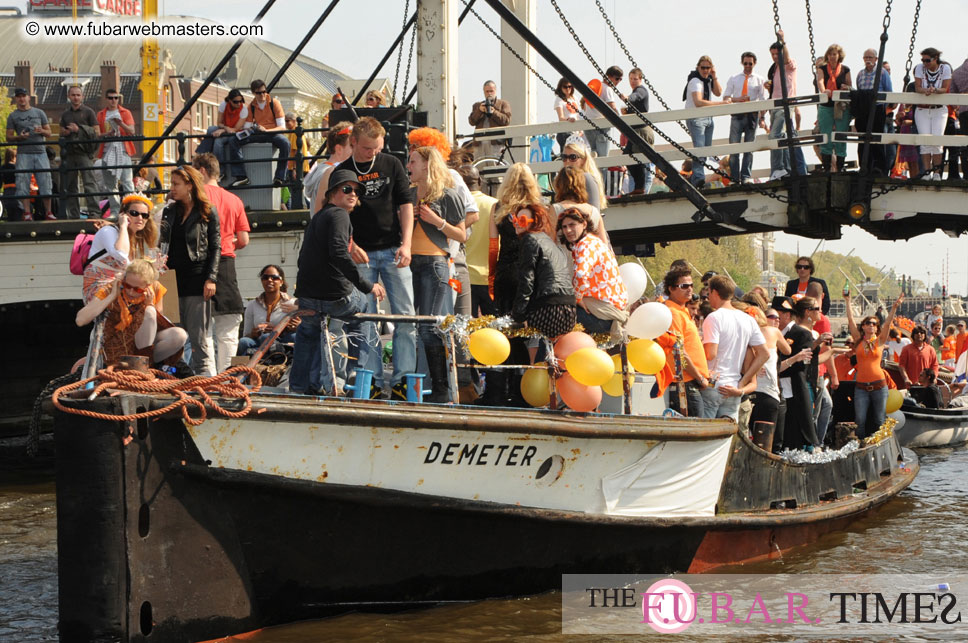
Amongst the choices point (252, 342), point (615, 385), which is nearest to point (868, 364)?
point (615, 385)

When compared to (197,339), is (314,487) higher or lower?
lower

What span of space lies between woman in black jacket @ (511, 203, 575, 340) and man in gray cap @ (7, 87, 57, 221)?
7459mm

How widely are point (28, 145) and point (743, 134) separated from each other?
8495mm

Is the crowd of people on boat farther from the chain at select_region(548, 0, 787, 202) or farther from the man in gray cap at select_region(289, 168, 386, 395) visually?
the chain at select_region(548, 0, 787, 202)

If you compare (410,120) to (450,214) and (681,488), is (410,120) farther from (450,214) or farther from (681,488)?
(681,488)

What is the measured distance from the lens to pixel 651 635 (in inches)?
292

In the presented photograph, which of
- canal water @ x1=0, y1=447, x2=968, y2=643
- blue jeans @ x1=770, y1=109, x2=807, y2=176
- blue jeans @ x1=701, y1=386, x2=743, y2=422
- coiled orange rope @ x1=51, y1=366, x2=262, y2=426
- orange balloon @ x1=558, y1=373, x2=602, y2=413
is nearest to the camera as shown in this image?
coiled orange rope @ x1=51, y1=366, x2=262, y2=426

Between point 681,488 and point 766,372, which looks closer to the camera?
point 681,488

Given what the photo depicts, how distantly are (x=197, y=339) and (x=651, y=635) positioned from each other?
11.5 ft

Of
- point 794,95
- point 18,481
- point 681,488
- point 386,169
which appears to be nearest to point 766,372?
point 681,488

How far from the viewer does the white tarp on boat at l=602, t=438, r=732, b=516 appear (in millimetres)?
7832

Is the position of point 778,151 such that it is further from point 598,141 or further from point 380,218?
point 380,218

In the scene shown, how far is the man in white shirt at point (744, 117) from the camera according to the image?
1504 cm

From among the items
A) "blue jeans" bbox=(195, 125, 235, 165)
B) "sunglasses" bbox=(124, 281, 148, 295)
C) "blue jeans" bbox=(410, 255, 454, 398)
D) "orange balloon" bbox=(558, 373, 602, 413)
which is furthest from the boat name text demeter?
"blue jeans" bbox=(195, 125, 235, 165)
